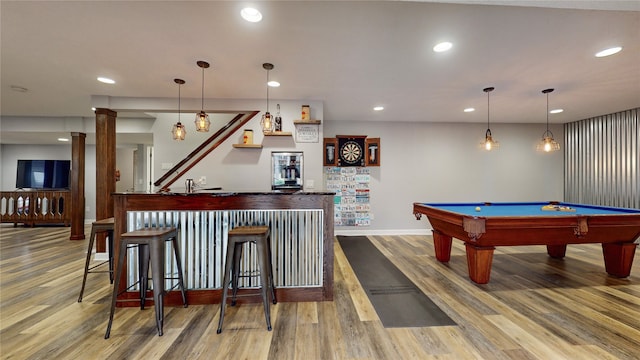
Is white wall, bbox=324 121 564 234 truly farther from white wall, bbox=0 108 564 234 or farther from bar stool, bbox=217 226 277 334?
bar stool, bbox=217 226 277 334

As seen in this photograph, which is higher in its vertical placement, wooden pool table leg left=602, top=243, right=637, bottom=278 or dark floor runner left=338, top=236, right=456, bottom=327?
wooden pool table leg left=602, top=243, right=637, bottom=278

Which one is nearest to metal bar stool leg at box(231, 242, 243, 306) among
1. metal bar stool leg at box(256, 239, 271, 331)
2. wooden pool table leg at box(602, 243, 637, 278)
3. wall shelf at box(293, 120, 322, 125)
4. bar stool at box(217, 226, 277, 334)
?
bar stool at box(217, 226, 277, 334)

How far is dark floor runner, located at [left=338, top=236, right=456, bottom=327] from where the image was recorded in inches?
87.0

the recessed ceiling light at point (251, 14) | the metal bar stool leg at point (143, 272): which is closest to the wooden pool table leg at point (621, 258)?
the recessed ceiling light at point (251, 14)

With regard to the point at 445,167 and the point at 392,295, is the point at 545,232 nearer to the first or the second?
the point at 392,295

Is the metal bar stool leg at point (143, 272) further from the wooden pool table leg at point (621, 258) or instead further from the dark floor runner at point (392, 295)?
the wooden pool table leg at point (621, 258)

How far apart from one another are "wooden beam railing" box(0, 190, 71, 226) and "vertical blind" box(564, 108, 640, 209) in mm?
11889

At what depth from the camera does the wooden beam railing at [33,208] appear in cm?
645

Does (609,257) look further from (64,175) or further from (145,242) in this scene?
(64,175)

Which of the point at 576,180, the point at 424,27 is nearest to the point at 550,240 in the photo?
the point at 424,27

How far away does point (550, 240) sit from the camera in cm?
293

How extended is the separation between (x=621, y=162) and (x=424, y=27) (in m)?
5.45

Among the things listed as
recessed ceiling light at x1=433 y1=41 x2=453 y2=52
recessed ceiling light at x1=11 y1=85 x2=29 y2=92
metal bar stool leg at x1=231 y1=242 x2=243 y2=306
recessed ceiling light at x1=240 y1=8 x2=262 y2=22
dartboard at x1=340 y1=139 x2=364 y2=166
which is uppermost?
recessed ceiling light at x1=11 y1=85 x2=29 y2=92

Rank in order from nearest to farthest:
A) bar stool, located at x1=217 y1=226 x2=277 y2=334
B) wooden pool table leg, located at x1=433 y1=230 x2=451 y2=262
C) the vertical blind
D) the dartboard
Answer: bar stool, located at x1=217 y1=226 x2=277 y2=334 → wooden pool table leg, located at x1=433 y1=230 x2=451 y2=262 → the vertical blind → the dartboard
